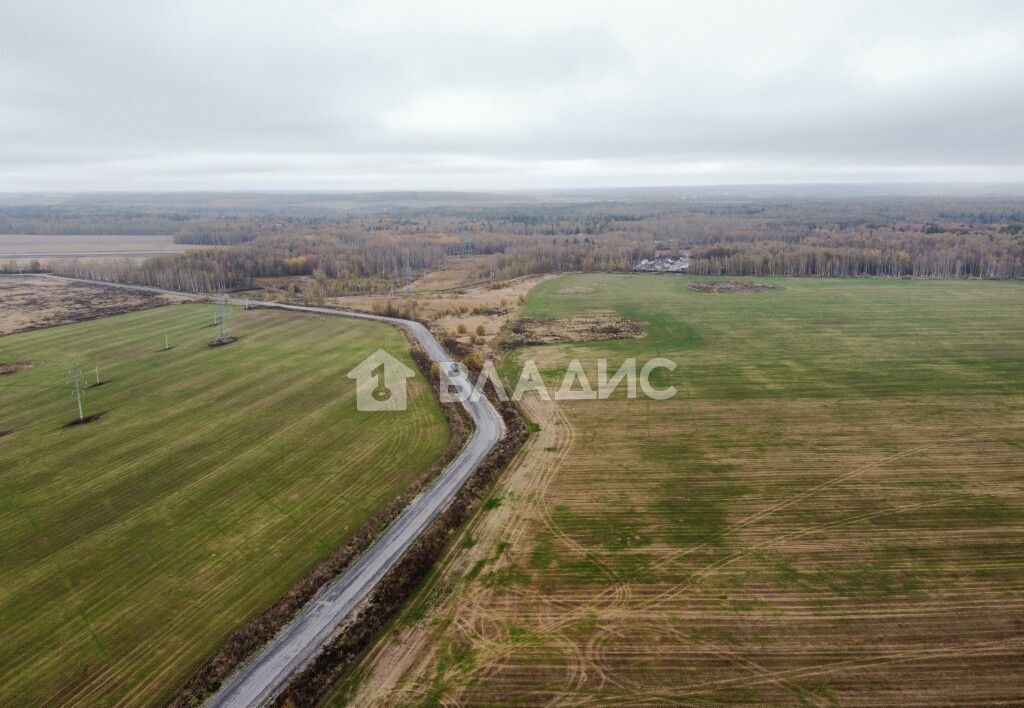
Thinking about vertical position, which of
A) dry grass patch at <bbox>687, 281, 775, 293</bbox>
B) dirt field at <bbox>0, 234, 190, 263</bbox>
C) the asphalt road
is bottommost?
the asphalt road

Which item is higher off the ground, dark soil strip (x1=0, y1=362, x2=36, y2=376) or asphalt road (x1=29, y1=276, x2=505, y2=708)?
dark soil strip (x1=0, y1=362, x2=36, y2=376)

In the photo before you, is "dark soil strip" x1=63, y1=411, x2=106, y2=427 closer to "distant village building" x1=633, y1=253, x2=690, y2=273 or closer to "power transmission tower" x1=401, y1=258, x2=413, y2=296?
"power transmission tower" x1=401, y1=258, x2=413, y2=296

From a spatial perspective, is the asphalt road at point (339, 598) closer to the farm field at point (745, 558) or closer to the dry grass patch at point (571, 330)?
→ the farm field at point (745, 558)

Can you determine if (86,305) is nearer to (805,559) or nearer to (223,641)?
(223,641)

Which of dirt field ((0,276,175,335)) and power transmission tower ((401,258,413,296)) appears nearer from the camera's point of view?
dirt field ((0,276,175,335))

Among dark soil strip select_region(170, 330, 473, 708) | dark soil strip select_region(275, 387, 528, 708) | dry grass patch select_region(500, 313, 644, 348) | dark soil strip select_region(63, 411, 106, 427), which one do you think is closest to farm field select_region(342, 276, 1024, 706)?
dark soil strip select_region(275, 387, 528, 708)

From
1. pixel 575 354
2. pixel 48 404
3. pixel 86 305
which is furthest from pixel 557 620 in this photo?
pixel 86 305

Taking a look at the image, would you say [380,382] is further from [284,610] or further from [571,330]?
[284,610]
